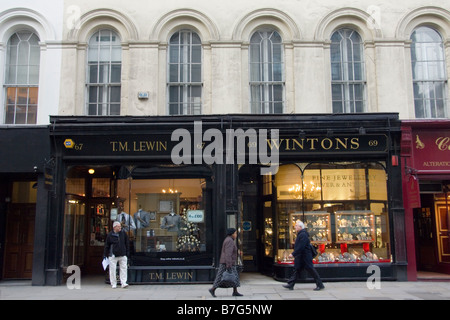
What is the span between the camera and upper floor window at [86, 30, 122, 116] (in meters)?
14.4

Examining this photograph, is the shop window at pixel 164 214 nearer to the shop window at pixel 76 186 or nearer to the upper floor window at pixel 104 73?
the shop window at pixel 76 186

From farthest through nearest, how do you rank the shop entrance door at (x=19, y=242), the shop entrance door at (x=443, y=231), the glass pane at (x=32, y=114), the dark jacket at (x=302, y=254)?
the shop entrance door at (x=443, y=231)
the shop entrance door at (x=19, y=242)
the glass pane at (x=32, y=114)
the dark jacket at (x=302, y=254)

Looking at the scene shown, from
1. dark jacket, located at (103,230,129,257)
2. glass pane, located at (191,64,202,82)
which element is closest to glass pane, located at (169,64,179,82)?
glass pane, located at (191,64,202,82)

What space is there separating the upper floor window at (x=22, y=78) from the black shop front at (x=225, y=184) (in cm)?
150

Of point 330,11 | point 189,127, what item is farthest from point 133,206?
point 330,11

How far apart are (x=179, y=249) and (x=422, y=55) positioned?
9.43m

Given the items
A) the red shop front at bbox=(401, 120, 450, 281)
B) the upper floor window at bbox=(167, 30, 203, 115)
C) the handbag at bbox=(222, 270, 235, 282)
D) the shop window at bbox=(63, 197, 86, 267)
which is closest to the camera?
the handbag at bbox=(222, 270, 235, 282)

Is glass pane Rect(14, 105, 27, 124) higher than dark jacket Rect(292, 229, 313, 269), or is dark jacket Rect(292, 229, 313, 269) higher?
glass pane Rect(14, 105, 27, 124)

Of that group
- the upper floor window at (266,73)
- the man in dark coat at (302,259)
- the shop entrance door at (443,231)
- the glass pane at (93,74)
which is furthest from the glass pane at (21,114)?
the shop entrance door at (443,231)

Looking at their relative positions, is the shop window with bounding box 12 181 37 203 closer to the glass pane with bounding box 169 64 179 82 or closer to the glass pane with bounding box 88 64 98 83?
the glass pane with bounding box 88 64 98 83

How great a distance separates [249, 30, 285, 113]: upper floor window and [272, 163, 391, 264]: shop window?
6.53 feet

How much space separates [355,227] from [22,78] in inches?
431

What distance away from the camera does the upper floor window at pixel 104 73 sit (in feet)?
47.3

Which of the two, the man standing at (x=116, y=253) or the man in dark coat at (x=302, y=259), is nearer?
the man in dark coat at (x=302, y=259)
